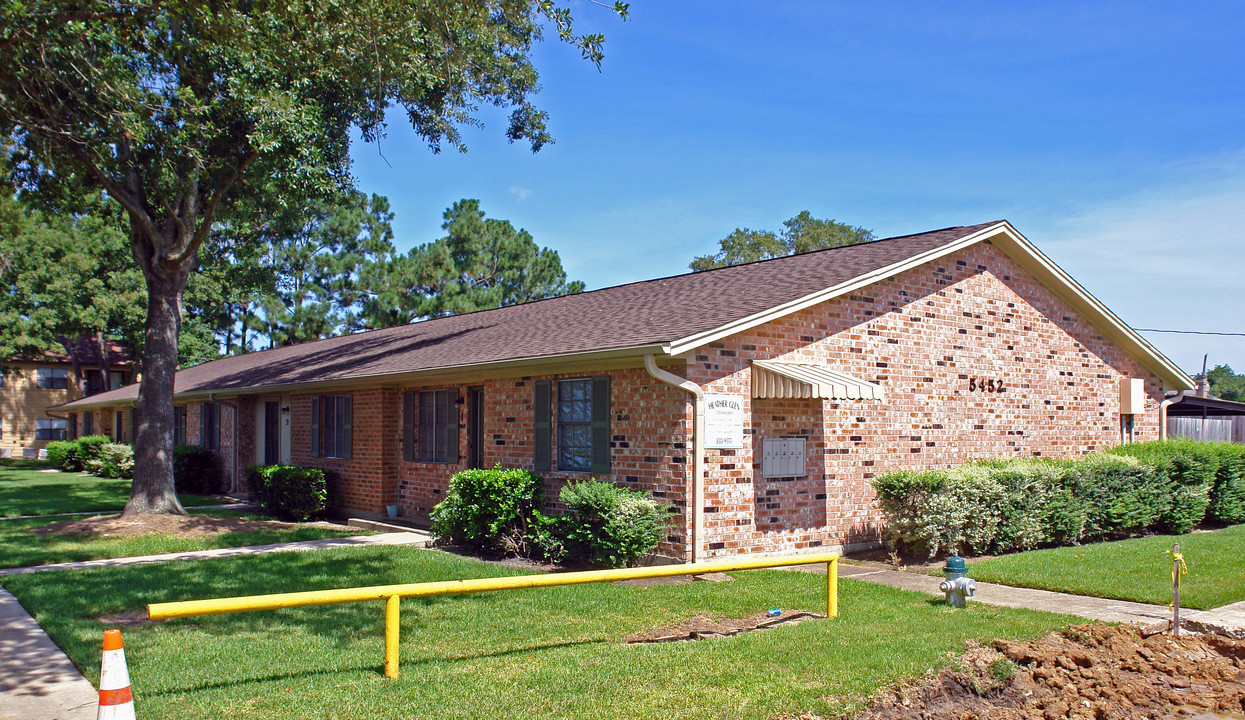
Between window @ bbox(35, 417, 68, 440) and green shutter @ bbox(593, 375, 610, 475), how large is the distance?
47581 mm

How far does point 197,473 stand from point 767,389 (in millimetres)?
17460

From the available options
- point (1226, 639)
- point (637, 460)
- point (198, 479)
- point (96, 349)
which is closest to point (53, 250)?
point (96, 349)

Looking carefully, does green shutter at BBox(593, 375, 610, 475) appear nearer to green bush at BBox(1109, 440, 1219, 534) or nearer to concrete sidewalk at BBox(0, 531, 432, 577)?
concrete sidewalk at BBox(0, 531, 432, 577)

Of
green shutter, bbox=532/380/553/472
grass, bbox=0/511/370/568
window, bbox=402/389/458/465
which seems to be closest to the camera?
grass, bbox=0/511/370/568

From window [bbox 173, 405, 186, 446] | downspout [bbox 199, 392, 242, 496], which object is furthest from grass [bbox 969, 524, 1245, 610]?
window [bbox 173, 405, 186, 446]

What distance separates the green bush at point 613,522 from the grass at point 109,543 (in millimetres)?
5642

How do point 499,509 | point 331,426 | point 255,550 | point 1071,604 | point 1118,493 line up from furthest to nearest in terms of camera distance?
point 331,426 → point 1118,493 → point 255,550 → point 499,509 → point 1071,604

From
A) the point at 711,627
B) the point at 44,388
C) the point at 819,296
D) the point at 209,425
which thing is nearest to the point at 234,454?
the point at 209,425

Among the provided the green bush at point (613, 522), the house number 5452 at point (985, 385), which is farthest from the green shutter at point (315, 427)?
the house number 5452 at point (985, 385)

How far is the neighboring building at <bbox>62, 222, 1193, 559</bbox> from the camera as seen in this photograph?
11172 millimetres

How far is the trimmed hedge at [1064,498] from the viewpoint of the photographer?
11648mm

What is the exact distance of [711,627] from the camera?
8070 mm

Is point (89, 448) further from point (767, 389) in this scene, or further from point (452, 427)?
point (767, 389)

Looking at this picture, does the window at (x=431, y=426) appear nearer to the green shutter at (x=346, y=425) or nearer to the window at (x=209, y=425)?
the green shutter at (x=346, y=425)
